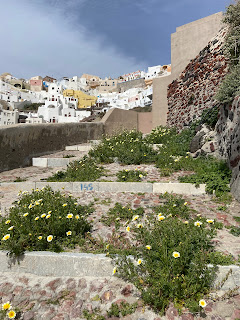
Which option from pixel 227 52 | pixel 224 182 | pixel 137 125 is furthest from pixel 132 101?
pixel 224 182

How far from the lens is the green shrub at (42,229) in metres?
2.70

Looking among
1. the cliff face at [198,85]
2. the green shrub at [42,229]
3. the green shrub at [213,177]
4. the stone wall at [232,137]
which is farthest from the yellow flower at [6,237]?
the cliff face at [198,85]

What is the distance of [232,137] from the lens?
5152 mm

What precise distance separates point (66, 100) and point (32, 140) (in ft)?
181

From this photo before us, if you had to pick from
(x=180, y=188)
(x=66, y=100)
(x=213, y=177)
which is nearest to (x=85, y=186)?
(x=180, y=188)

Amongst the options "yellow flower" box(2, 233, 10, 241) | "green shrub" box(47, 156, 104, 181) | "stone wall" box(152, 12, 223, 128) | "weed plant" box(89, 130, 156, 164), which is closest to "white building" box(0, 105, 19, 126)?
"stone wall" box(152, 12, 223, 128)

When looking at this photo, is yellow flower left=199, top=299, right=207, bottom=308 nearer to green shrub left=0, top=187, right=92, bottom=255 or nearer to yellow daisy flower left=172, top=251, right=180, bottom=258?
yellow daisy flower left=172, top=251, right=180, bottom=258

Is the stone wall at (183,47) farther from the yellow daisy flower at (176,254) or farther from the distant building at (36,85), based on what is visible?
the distant building at (36,85)

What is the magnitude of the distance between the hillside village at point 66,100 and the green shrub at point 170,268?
122 feet

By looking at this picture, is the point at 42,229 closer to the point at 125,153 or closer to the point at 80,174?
the point at 80,174

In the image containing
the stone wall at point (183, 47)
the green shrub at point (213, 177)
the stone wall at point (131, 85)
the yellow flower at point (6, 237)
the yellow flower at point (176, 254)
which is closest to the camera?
the yellow flower at point (176, 254)

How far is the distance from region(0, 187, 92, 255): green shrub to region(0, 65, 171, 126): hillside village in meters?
36.7

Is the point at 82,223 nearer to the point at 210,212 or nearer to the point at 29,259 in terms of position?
the point at 29,259

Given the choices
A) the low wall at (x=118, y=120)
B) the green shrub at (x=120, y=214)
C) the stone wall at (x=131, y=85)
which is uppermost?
the stone wall at (x=131, y=85)
